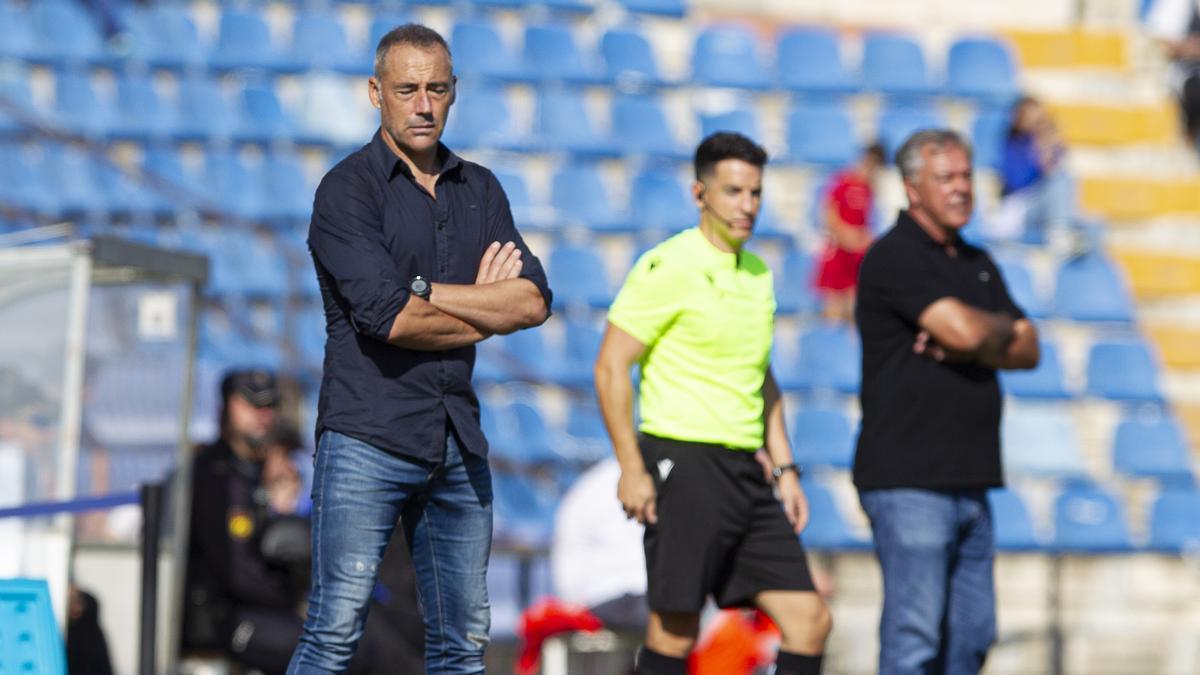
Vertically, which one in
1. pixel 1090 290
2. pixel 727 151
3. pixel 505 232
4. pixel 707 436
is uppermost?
pixel 727 151

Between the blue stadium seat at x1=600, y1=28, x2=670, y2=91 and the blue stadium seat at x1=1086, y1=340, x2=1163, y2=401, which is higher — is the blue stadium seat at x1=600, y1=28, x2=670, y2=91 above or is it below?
above

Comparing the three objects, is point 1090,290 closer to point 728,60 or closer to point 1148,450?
point 1148,450

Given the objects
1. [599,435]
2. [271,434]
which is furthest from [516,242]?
[599,435]

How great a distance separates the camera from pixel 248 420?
717 centimetres

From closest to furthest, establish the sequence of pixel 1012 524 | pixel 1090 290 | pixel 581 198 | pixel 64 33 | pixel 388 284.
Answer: pixel 388 284, pixel 1012 524, pixel 1090 290, pixel 581 198, pixel 64 33

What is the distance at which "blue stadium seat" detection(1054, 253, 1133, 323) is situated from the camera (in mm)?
11578

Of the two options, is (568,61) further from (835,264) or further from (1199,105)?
(1199,105)

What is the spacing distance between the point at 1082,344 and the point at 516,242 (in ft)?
25.4

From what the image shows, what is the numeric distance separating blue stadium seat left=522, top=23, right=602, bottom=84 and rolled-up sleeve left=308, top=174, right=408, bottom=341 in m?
8.55

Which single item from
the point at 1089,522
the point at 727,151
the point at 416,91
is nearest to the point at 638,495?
the point at 727,151

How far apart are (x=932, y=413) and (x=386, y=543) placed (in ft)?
6.89

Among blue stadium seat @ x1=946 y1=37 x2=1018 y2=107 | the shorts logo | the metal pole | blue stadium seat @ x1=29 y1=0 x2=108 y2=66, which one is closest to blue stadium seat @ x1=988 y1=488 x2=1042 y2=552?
blue stadium seat @ x1=946 y1=37 x2=1018 y2=107

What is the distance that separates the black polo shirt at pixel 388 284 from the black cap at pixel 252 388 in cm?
294

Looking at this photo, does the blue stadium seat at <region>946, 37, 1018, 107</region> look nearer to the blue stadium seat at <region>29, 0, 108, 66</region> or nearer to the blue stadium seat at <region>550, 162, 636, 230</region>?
the blue stadium seat at <region>550, 162, 636, 230</region>
